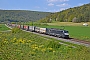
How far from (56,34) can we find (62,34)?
164 inches

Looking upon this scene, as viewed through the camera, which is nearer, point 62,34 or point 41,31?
point 62,34

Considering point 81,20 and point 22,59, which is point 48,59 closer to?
point 22,59

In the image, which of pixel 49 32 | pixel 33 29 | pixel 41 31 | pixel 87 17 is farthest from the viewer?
pixel 87 17

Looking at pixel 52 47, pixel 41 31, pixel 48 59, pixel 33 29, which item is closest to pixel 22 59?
pixel 48 59

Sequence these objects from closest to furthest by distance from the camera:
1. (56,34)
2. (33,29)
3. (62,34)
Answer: (62,34)
(56,34)
(33,29)

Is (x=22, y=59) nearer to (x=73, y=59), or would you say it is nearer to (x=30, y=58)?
(x=30, y=58)

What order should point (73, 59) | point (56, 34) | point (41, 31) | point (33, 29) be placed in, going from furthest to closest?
point (33, 29)
point (41, 31)
point (56, 34)
point (73, 59)

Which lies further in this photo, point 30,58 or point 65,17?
point 65,17

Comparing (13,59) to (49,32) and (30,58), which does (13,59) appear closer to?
(30,58)

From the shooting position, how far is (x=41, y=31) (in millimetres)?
76312

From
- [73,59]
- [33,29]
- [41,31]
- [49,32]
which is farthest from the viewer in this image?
[33,29]

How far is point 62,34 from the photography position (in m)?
53.7

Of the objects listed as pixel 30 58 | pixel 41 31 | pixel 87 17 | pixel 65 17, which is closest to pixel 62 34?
pixel 41 31

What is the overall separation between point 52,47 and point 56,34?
2816 centimetres
